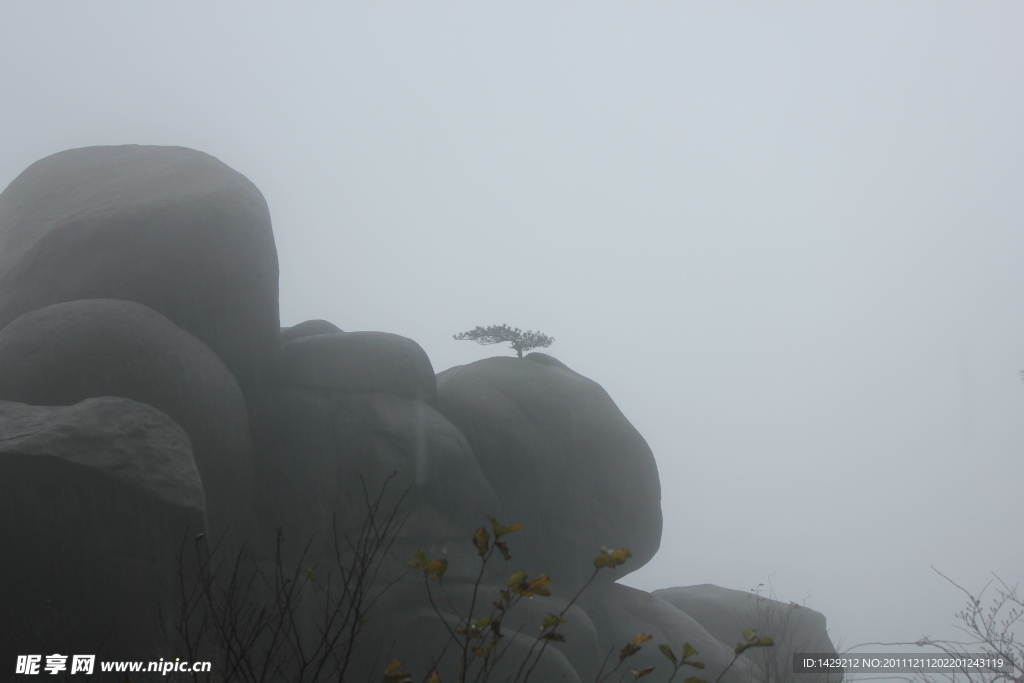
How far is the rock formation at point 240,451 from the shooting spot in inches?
261

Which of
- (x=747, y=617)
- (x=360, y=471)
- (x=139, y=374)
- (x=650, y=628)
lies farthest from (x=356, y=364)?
(x=747, y=617)

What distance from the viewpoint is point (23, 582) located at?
250 inches

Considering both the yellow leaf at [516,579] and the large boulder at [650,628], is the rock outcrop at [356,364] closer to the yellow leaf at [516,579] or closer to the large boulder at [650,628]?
the large boulder at [650,628]

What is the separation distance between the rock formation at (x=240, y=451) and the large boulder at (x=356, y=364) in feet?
0.11

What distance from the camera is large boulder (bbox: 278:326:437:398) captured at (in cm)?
1085

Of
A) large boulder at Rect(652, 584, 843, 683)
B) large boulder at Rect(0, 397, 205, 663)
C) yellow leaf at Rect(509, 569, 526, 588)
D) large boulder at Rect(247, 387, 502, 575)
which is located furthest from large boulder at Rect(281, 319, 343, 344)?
yellow leaf at Rect(509, 569, 526, 588)

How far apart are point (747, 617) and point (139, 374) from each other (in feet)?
40.8

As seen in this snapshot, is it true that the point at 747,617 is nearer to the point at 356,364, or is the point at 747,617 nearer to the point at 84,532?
the point at 356,364

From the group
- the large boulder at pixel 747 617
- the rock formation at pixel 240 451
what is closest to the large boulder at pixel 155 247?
the rock formation at pixel 240 451

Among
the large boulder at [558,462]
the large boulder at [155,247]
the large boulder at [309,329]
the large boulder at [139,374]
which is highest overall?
the large boulder at [155,247]

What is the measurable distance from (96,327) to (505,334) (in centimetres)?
760

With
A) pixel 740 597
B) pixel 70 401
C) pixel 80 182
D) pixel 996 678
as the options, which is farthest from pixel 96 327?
pixel 740 597

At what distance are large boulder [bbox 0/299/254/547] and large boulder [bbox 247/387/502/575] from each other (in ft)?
2.25

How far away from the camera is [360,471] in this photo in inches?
400
